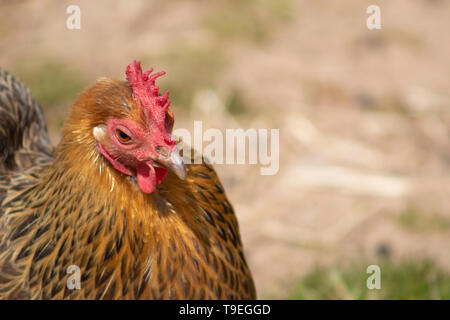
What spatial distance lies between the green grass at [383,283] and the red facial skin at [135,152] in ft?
5.84

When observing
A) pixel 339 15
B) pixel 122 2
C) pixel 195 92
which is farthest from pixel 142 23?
pixel 339 15

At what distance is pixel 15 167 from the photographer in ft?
8.63

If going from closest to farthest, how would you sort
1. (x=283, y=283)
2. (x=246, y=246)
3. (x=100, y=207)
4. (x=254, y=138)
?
→ (x=100, y=207), (x=283, y=283), (x=246, y=246), (x=254, y=138)

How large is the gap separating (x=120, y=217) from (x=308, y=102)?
13.0 ft

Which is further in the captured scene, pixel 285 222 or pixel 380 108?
pixel 380 108

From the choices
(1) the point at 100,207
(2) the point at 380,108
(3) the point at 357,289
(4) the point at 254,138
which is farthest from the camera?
(2) the point at 380,108

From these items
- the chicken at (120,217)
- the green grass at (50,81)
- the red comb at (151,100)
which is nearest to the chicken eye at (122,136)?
the chicken at (120,217)

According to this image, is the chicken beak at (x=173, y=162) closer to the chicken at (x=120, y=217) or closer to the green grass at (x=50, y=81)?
the chicken at (x=120, y=217)

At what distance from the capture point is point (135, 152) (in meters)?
1.90

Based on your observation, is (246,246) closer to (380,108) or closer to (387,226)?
(387,226)

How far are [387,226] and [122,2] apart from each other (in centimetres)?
469

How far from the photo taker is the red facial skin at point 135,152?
1.88 metres
